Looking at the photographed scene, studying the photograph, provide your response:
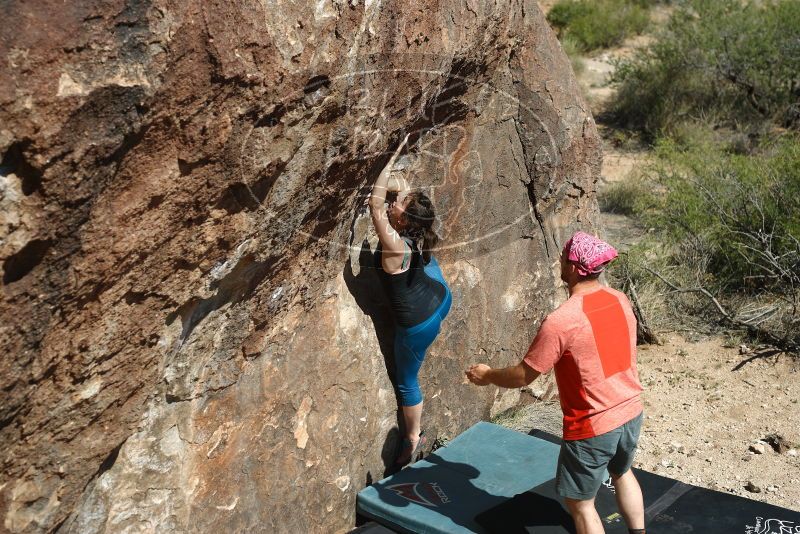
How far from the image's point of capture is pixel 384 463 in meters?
4.40

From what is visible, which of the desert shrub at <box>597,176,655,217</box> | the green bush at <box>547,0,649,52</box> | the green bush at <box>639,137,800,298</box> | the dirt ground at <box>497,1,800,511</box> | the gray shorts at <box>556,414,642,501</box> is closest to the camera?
the gray shorts at <box>556,414,642,501</box>

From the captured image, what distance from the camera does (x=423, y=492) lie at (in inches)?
167

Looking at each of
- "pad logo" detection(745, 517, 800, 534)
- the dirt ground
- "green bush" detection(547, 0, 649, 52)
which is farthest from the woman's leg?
"green bush" detection(547, 0, 649, 52)

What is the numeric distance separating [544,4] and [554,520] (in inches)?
495

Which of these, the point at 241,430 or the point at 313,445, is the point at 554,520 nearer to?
the point at 313,445

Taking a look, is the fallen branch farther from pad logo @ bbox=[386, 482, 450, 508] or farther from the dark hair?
pad logo @ bbox=[386, 482, 450, 508]

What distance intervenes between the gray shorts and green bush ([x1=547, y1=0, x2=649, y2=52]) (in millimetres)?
10862

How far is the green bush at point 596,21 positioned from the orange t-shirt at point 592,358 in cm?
1083

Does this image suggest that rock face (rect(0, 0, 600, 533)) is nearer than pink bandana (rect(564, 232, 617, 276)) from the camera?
Yes

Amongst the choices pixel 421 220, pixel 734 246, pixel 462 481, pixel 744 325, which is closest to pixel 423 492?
pixel 462 481

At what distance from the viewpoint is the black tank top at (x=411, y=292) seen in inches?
161

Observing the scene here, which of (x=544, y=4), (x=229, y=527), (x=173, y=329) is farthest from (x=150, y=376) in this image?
(x=544, y=4)

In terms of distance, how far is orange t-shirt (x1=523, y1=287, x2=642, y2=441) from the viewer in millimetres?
3281

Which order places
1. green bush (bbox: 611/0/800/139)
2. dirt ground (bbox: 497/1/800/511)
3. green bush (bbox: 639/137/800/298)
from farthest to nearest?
green bush (bbox: 611/0/800/139)
green bush (bbox: 639/137/800/298)
dirt ground (bbox: 497/1/800/511)
